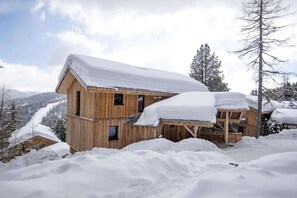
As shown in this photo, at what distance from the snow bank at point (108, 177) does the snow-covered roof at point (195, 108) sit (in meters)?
6.95

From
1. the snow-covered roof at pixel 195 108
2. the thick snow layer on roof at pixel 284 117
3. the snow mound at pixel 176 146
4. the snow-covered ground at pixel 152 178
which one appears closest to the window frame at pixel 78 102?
the snow-covered roof at pixel 195 108

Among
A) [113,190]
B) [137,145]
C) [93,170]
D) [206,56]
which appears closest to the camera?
[113,190]

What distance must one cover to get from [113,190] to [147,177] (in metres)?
1.29

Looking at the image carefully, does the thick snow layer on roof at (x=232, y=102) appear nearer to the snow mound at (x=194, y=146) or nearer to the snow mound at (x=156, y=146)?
the snow mound at (x=194, y=146)

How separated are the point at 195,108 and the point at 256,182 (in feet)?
35.2

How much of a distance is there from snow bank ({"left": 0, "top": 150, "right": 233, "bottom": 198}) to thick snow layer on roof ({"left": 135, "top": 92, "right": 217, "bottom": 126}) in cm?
686

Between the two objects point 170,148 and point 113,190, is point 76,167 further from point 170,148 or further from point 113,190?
point 170,148

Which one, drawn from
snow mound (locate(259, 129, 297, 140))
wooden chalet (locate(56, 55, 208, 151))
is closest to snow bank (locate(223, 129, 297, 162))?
snow mound (locate(259, 129, 297, 140))

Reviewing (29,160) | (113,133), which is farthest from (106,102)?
(29,160)

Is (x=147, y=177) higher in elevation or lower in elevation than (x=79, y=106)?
lower

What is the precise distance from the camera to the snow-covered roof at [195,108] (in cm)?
1566

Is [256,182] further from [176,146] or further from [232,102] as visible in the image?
[232,102]

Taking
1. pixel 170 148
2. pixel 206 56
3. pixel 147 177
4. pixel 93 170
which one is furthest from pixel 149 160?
pixel 206 56

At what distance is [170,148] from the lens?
14047 mm
